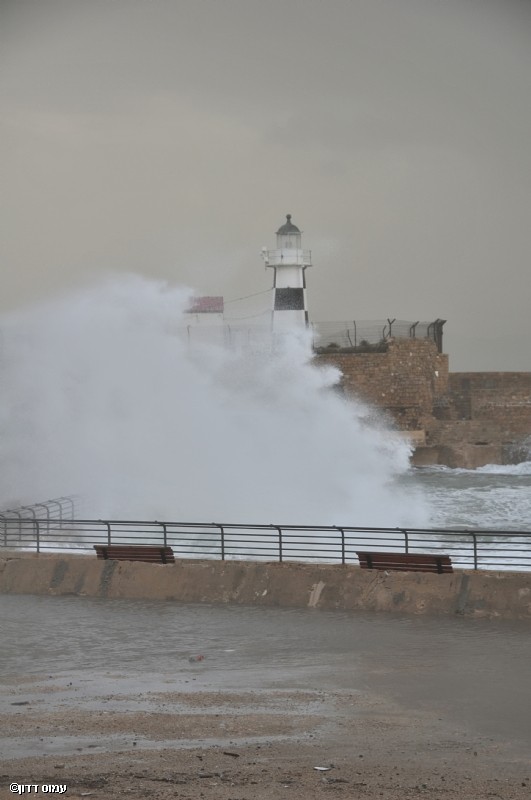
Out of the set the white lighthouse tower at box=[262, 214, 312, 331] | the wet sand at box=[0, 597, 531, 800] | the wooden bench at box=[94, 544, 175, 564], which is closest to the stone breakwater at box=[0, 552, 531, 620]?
the wooden bench at box=[94, 544, 175, 564]

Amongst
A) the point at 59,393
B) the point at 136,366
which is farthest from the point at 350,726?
the point at 136,366

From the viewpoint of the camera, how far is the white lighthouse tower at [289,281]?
44.7 metres

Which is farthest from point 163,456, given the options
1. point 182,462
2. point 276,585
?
point 276,585

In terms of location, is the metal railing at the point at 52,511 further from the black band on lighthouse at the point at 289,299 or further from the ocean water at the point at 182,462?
the black band on lighthouse at the point at 289,299

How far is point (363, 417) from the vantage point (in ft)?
145

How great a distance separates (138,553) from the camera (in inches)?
479

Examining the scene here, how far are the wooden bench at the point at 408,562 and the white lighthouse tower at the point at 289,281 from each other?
111 feet

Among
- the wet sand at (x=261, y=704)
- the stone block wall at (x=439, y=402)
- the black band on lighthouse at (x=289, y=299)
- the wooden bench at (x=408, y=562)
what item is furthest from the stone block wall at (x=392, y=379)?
the wet sand at (x=261, y=704)

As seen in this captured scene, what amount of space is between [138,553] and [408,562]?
265 centimetres

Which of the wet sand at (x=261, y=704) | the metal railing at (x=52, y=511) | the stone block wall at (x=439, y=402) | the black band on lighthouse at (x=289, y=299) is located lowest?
the wet sand at (x=261, y=704)

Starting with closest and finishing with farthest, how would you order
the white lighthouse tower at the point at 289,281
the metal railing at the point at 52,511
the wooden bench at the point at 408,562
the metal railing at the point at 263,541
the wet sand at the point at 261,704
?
the wet sand at the point at 261,704 < the wooden bench at the point at 408,562 < the metal railing at the point at 263,541 < the metal railing at the point at 52,511 < the white lighthouse tower at the point at 289,281

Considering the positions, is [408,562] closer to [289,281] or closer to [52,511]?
[52,511]

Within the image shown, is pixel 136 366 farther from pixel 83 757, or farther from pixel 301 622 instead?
pixel 83 757

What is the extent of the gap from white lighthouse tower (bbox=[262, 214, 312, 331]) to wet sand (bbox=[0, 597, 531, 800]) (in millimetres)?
34214
